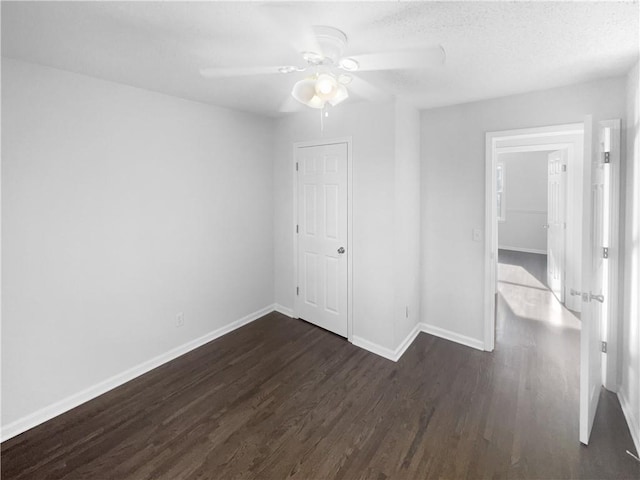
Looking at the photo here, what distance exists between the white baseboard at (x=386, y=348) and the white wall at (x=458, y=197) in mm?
382

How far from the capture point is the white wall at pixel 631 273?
2.02 m

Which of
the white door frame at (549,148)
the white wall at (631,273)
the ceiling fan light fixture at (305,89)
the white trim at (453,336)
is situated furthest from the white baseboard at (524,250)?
the ceiling fan light fixture at (305,89)

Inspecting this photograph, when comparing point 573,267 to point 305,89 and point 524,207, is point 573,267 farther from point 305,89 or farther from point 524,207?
point 305,89

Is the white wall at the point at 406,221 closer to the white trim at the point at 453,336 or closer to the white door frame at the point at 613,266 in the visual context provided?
the white trim at the point at 453,336

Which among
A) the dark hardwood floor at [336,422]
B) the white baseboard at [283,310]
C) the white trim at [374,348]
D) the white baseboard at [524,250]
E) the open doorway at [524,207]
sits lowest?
the dark hardwood floor at [336,422]

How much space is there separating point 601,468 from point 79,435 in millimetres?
3208

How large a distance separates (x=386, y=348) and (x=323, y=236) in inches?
52.5

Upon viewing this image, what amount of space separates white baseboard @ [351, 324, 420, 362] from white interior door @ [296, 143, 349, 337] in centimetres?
23

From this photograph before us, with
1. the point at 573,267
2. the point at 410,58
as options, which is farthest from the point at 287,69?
the point at 573,267

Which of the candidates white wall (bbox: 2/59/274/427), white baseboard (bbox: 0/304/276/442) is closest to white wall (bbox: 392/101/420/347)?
white wall (bbox: 2/59/274/427)

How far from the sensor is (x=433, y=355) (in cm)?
305

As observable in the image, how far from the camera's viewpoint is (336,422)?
7.16 feet

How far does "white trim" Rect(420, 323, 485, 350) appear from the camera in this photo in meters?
3.17

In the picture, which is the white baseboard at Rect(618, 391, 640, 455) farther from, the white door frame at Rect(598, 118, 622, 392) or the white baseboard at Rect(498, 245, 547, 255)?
the white baseboard at Rect(498, 245, 547, 255)
